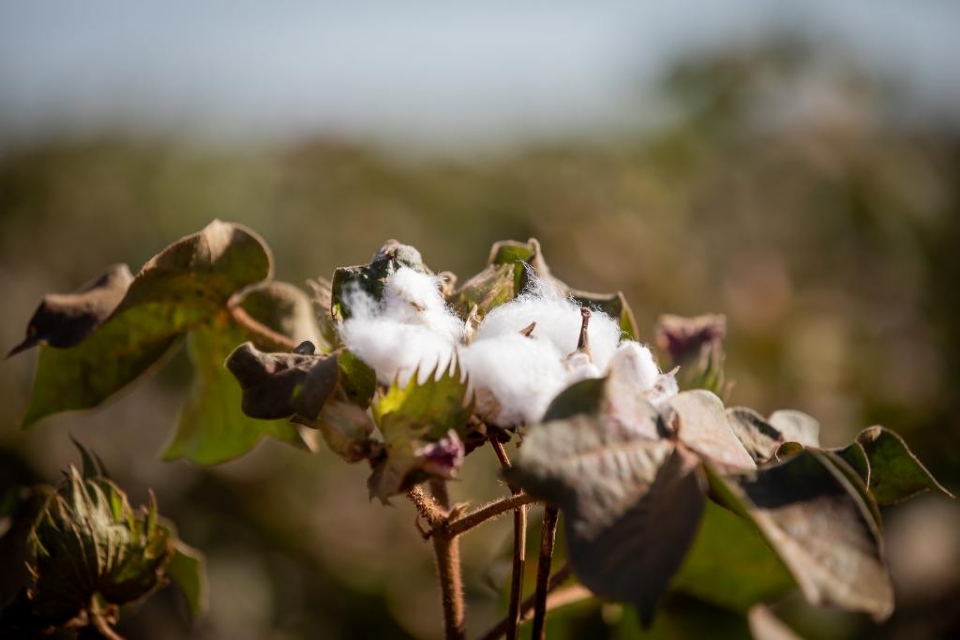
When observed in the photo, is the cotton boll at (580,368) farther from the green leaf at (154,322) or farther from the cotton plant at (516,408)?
the green leaf at (154,322)

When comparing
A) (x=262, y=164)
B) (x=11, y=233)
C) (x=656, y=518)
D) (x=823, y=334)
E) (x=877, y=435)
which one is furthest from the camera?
(x=262, y=164)

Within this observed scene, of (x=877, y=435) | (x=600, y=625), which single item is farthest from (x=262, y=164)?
(x=877, y=435)

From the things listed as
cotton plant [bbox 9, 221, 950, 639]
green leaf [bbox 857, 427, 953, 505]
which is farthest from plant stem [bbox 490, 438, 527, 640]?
green leaf [bbox 857, 427, 953, 505]

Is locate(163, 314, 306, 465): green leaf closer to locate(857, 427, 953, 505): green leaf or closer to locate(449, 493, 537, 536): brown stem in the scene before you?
locate(449, 493, 537, 536): brown stem

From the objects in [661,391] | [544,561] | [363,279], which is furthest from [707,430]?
[363,279]

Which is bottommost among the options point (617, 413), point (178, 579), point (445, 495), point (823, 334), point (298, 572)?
point (298, 572)

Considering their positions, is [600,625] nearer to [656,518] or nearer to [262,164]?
[656,518]
